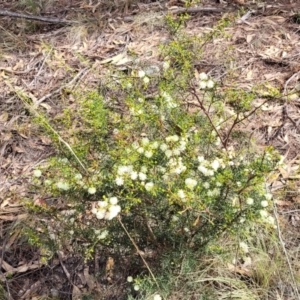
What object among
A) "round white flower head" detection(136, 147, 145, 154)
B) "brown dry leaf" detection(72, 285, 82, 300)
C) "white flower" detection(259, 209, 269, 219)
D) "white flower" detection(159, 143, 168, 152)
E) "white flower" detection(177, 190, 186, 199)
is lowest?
"brown dry leaf" detection(72, 285, 82, 300)

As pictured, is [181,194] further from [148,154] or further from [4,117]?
[4,117]

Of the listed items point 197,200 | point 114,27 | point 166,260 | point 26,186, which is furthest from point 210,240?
point 114,27

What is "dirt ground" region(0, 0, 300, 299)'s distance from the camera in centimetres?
246

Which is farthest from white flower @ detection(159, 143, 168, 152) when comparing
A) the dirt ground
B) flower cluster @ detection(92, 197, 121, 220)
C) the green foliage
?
the dirt ground

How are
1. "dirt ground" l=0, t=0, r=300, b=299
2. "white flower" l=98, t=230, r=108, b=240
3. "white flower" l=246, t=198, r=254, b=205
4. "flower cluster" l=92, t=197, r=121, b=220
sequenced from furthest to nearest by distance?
"dirt ground" l=0, t=0, r=300, b=299
"white flower" l=98, t=230, r=108, b=240
"white flower" l=246, t=198, r=254, b=205
"flower cluster" l=92, t=197, r=121, b=220

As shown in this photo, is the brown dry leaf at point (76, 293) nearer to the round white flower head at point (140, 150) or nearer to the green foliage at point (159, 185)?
the green foliage at point (159, 185)

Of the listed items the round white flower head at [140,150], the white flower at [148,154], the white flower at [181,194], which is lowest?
the white flower at [181,194]

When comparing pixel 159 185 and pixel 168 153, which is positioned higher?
pixel 168 153

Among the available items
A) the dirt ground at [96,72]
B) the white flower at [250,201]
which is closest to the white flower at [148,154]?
the white flower at [250,201]

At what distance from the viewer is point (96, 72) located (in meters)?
3.23

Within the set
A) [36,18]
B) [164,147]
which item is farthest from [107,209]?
[36,18]

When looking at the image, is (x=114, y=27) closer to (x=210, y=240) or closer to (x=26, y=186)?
(x=26, y=186)

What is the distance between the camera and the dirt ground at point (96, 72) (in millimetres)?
2459

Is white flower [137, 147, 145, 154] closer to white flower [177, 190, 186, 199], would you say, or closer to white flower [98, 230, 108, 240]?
white flower [177, 190, 186, 199]
